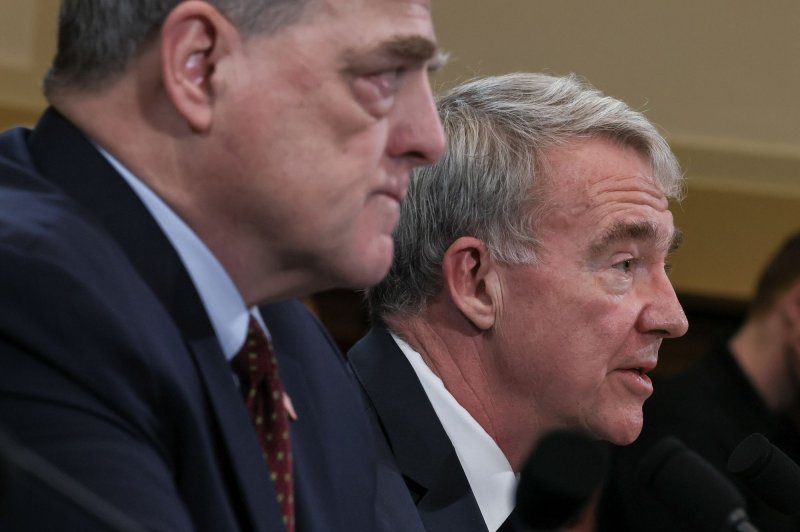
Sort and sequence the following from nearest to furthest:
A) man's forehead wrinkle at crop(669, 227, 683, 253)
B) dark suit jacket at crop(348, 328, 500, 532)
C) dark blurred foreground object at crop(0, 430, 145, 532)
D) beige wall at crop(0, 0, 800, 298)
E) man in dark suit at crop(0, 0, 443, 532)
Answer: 1. dark blurred foreground object at crop(0, 430, 145, 532)
2. man in dark suit at crop(0, 0, 443, 532)
3. dark suit jacket at crop(348, 328, 500, 532)
4. man's forehead wrinkle at crop(669, 227, 683, 253)
5. beige wall at crop(0, 0, 800, 298)

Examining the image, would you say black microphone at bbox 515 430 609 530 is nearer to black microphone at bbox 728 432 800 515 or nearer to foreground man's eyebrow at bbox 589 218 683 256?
black microphone at bbox 728 432 800 515

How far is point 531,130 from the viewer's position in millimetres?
2219

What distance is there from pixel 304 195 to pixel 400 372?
75 cm

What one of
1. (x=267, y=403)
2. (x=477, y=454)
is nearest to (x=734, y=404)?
(x=477, y=454)

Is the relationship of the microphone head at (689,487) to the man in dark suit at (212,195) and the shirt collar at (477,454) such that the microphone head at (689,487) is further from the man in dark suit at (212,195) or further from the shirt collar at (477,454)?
the shirt collar at (477,454)

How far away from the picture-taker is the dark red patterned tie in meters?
1.49

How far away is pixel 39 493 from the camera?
3.75ft

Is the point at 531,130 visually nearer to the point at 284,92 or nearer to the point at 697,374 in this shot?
the point at 284,92

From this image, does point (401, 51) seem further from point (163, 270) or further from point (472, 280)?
point (472, 280)

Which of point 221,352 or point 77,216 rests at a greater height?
point 77,216

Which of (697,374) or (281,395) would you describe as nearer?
(281,395)

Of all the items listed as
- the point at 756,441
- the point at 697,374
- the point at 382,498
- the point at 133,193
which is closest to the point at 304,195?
the point at 133,193

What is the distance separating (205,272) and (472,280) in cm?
82

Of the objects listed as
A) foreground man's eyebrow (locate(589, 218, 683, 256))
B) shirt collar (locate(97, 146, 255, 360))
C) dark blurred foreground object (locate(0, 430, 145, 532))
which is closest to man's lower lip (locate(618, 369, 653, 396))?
foreground man's eyebrow (locate(589, 218, 683, 256))
